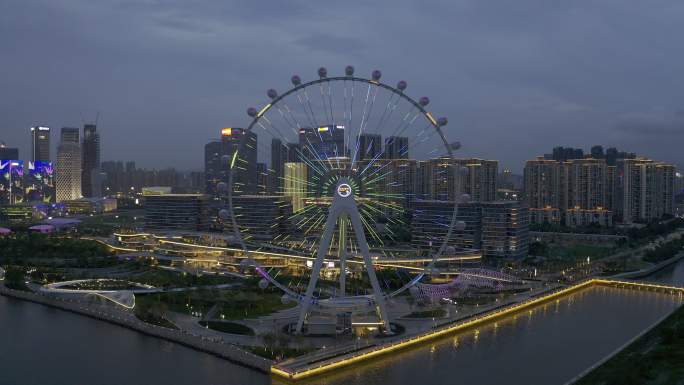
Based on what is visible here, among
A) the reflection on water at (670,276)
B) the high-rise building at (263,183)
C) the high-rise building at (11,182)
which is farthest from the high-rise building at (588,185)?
the high-rise building at (11,182)

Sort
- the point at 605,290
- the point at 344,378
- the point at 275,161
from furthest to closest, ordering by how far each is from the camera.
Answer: the point at 275,161, the point at 605,290, the point at 344,378

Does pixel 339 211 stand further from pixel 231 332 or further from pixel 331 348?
pixel 231 332

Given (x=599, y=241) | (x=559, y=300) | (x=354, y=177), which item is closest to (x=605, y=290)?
(x=559, y=300)

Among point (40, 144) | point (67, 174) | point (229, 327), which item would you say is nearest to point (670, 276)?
point (229, 327)

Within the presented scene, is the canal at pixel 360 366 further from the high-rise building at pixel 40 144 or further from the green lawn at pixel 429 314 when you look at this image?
the high-rise building at pixel 40 144

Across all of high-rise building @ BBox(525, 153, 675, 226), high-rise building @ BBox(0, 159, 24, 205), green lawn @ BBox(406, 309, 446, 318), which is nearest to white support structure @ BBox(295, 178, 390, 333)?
green lawn @ BBox(406, 309, 446, 318)

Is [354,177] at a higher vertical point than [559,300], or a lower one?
higher
